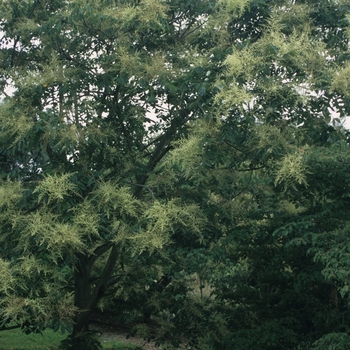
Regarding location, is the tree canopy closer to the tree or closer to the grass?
the tree

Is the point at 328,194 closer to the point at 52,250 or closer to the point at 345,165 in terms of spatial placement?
the point at 345,165

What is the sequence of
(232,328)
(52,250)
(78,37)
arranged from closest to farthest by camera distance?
(52,250) < (78,37) < (232,328)

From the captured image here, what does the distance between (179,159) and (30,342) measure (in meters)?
5.81

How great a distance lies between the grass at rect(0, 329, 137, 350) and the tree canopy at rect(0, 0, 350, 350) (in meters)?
2.80

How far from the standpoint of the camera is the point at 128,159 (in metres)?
5.63

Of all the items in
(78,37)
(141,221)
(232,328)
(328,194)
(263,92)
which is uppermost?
(78,37)

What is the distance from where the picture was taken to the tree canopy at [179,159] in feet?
15.4

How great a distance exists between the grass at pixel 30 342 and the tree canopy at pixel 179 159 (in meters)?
2.80

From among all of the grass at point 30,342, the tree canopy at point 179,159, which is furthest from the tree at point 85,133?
the grass at point 30,342

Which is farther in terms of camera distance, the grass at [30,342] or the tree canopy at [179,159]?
the grass at [30,342]

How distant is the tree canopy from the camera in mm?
4680

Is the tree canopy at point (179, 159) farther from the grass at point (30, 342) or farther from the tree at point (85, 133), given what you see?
the grass at point (30, 342)

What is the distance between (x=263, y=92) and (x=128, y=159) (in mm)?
1527

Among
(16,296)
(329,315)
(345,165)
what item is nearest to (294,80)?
(345,165)
